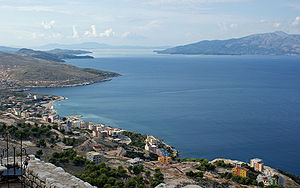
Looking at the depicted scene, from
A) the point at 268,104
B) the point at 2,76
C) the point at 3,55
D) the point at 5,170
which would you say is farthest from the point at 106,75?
the point at 5,170

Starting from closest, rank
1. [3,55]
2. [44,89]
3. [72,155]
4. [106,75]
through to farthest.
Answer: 1. [72,155]
2. [44,89]
3. [106,75]
4. [3,55]

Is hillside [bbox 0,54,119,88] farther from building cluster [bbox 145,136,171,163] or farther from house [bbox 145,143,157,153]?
house [bbox 145,143,157,153]

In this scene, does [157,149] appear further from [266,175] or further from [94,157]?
[94,157]

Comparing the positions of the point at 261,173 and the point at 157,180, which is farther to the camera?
the point at 261,173

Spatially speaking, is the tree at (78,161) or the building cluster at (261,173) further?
the building cluster at (261,173)

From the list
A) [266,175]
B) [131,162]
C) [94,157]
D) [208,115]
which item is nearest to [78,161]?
[94,157]

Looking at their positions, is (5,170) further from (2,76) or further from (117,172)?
Result: (2,76)

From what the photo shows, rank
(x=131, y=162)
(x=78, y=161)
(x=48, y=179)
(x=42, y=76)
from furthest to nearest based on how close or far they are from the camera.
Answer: (x=42, y=76)
(x=131, y=162)
(x=78, y=161)
(x=48, y=179)

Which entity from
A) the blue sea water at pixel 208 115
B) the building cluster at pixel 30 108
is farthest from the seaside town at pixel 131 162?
the blue sea water at pixel 208 115

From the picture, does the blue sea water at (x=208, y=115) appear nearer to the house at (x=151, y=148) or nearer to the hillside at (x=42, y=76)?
the house at (x=151, y=148)
